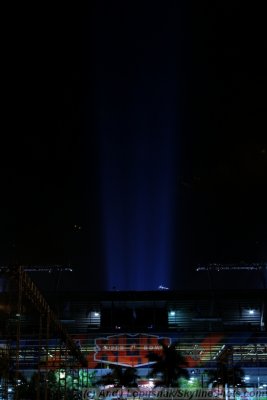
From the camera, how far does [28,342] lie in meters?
54.7

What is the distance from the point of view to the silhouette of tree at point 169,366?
172 feet

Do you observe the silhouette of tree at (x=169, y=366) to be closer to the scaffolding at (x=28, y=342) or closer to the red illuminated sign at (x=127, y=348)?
the red illuminated sign at (x=127, y=348)

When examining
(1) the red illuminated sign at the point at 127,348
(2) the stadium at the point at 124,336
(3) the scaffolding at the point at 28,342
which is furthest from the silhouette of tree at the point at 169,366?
(3) the scaffolding at the point at 28,342

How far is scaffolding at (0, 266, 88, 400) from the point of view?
22.1 meters

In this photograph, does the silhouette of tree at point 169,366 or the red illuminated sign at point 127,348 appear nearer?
the silhouette of tree at point 169,366

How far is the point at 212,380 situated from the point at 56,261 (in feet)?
104

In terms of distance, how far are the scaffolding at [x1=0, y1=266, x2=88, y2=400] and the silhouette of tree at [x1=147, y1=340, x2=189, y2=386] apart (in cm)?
852

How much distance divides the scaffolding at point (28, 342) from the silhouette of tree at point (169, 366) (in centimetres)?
852

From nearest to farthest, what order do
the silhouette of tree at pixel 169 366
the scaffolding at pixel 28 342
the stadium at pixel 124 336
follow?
the scaffolding at pixel 28 342 → the stadium at pixel 124 336 → the silhouette of tree at pixel 169 366

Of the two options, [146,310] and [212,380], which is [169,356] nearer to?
[212,380]

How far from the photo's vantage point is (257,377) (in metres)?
53.8

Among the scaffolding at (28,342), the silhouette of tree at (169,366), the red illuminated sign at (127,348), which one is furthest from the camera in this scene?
the red illuminated sign at (127,348)

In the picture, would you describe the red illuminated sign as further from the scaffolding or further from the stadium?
the scaffolding

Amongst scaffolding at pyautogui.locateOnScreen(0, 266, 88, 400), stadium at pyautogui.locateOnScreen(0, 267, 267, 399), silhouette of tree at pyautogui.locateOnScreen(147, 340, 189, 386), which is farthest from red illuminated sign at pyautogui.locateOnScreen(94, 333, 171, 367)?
scaffolding at pyautogui.locateOnScreen(0, 266, 88, 400)
